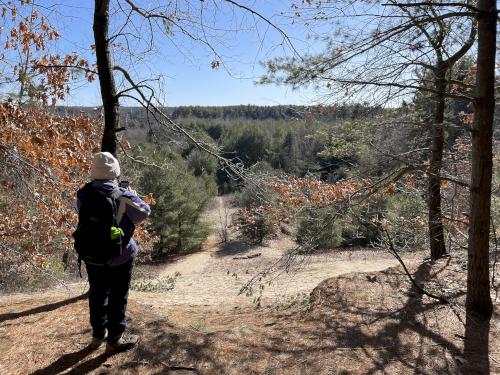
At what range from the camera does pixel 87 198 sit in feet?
10.00

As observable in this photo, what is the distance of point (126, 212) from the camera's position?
316 cm

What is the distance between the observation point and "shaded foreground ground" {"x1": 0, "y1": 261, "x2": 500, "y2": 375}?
334 centimetres

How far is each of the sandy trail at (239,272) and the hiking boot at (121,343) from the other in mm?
3327

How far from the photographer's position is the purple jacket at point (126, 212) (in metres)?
3.11

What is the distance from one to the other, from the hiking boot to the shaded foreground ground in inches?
2.4

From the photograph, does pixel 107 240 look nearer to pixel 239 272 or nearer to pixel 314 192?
pixel 314 192

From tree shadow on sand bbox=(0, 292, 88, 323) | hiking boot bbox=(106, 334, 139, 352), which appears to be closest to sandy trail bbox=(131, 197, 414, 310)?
tree shadow on sand bbox=(0, 292, 88, 323)

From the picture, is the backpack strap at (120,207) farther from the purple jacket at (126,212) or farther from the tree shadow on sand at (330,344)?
the tree shadow on sand at (330,344)

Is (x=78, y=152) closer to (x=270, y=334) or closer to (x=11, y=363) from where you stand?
(x=11, y=363)

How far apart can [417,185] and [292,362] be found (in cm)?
612

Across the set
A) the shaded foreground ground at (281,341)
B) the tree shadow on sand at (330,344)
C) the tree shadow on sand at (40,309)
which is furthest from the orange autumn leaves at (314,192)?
the tree shadow on sand at (40,309)

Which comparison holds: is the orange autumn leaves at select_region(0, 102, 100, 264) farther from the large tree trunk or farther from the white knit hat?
the white knit hat

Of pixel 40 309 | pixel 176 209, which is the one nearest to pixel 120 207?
pixel 40 309

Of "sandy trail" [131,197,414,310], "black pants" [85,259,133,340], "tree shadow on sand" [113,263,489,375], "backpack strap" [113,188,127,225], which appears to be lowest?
"sandy trail" [131,197,414,310]
